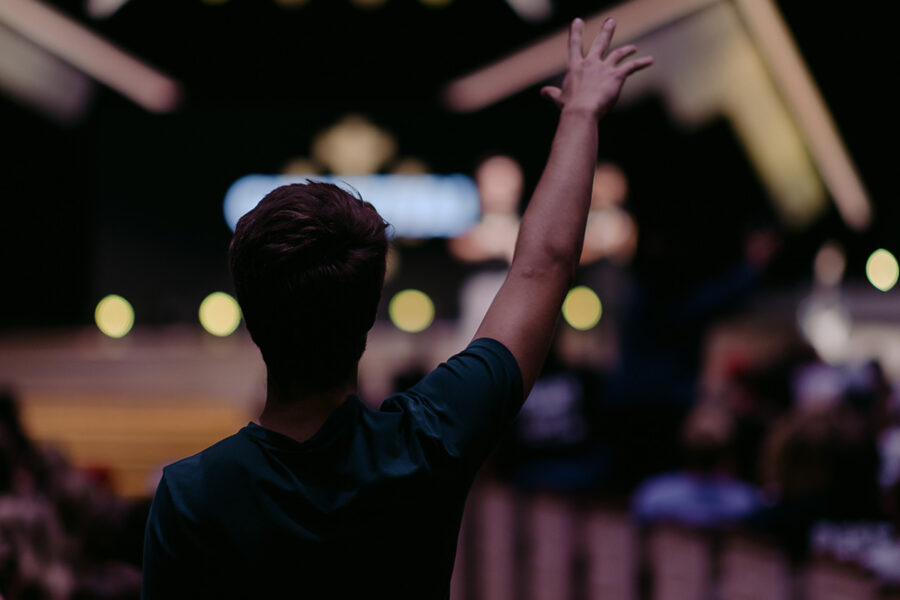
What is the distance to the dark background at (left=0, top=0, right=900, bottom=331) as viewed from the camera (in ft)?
13.3

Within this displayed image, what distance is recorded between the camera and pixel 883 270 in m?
2.95

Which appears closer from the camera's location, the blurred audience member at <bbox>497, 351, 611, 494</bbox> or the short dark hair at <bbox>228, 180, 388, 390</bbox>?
the short dark hair at <bbox>228, 180, 388, 390</bbox>

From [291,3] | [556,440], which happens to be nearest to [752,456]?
[556,440]

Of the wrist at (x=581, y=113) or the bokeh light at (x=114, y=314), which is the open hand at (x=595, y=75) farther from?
the bokeh light at (x=114, y=314)

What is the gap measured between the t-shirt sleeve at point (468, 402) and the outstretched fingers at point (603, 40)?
0.44 meters

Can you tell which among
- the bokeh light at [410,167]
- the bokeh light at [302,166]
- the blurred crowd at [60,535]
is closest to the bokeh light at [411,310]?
the bokeh light at [410,167]

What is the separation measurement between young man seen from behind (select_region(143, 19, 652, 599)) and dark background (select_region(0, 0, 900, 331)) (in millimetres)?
2798

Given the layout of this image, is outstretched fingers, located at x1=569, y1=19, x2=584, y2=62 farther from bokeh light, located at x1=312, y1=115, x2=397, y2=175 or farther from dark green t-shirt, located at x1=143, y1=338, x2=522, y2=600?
bokeh light, located at x1=312, y1=115, x2=397, y2=175

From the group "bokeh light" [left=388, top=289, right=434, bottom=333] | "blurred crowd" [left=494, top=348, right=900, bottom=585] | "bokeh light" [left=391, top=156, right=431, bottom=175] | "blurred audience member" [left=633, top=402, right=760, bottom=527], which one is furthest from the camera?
"bokeh light" [left=388, top=289, right=434, bottom=333]

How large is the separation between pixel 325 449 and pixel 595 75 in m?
0.59

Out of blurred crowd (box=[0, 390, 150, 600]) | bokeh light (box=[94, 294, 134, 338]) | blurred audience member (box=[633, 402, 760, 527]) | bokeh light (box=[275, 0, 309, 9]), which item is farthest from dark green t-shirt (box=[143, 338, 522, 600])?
bokeh light (box=[94, 294, 134, 338])

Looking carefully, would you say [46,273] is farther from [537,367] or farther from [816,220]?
[537,367]

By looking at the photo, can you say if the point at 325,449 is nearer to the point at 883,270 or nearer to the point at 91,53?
the point at 883,270

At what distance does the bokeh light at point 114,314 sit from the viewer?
21.7ft
